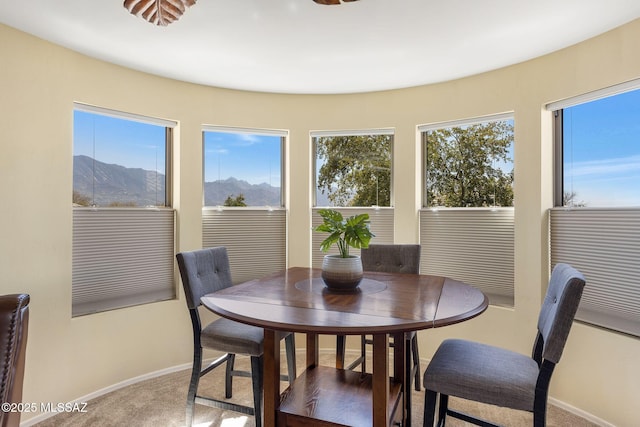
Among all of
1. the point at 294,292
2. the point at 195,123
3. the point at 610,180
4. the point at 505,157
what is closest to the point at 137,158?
the point at 195,123

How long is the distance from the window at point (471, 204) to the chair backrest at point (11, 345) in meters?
2.89

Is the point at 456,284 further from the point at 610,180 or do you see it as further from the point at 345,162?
the point at 345,162

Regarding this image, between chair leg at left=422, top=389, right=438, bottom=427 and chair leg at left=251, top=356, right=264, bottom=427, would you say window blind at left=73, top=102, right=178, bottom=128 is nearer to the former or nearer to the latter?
chair leg at left=251, top=356, right=264, bottom=427

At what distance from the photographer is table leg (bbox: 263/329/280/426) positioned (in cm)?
172

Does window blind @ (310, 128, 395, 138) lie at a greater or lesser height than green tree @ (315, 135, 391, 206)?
greater

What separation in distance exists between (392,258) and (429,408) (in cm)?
122

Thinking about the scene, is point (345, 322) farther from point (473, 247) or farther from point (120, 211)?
point (120, 211)

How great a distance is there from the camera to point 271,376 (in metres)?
1.73

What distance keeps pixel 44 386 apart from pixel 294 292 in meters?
1.86

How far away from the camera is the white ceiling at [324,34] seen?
78.0 inches

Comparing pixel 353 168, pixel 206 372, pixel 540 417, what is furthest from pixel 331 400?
pixel 353 168

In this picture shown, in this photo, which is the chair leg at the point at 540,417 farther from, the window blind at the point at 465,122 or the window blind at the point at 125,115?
the window blind at the point at 125,115

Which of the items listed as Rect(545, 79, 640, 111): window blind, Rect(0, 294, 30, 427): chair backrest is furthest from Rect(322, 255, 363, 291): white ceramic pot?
Rect(545, 79, 640, 111): window blind

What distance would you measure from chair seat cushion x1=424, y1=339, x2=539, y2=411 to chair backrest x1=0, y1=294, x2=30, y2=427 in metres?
1.57
